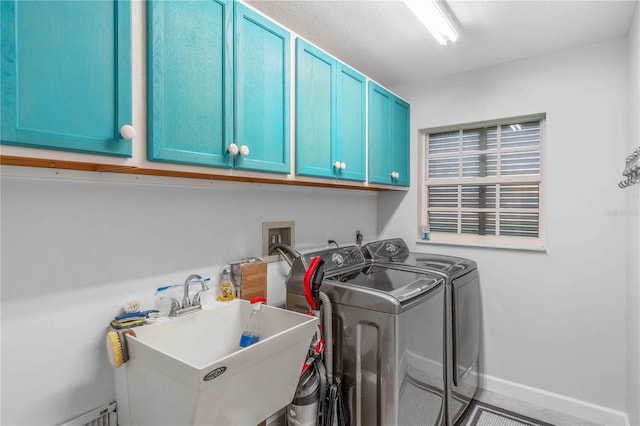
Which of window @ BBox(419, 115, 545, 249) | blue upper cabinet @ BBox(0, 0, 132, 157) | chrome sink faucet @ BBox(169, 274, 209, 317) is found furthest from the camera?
window @ BBox(419, 115, 545, 249)

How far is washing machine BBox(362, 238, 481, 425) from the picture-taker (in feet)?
6.70

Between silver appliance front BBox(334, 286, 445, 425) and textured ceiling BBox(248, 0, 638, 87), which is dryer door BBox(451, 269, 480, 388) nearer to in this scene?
silver appliance front BBox(334, 286, 445, 425)

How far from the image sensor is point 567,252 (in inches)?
90.1

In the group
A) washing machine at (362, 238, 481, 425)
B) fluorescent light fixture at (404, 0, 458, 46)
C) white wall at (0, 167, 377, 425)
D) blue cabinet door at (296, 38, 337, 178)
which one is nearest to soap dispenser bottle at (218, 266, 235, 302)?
white wall at (0, 167, 377, 425)

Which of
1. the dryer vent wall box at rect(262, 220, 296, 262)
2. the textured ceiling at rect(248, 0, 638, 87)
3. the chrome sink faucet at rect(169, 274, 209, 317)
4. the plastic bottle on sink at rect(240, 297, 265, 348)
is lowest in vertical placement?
the plastic bottle on sink at rect(240, 297, 265, 348)

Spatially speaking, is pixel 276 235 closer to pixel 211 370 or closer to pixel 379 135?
pixel 379 135

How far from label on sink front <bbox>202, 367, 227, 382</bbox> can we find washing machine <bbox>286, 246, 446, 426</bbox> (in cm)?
80

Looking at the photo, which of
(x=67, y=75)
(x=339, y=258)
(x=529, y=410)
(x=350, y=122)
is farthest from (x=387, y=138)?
(x=529, y=410)

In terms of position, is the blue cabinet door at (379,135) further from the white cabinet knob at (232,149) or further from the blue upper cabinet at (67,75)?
the blue upper cabinet at (67,75)

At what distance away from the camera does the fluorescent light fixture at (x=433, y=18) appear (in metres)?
1.61

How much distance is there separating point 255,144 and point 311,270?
0.66 m

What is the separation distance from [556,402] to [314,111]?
2.58 metres

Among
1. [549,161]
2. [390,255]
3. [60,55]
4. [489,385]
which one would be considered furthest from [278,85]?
[489,385]

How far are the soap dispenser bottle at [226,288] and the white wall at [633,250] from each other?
2.08 m
